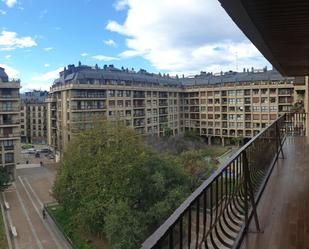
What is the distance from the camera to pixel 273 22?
3.83m

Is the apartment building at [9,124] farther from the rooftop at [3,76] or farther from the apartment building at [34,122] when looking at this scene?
the apartment building at [34,122]

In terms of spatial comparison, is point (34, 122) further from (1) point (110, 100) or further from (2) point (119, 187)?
(2) point (119, 187)

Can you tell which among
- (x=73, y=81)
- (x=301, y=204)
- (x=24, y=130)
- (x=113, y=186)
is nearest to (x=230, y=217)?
(x=301, y=204)

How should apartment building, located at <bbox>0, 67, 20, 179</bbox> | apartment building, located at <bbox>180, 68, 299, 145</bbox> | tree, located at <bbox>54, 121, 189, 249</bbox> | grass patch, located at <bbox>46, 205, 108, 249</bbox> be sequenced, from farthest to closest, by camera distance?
1. apartment building, located at <bbox>180, 68, 299, 145</bbox>
2. apartment building, located at <bbox>0, 67, 20, 179</bbox>
3. grass patch, located at <bbox>46, 205, 108, 249</bbox>
4. tree, located at <bbox>54, 121, 189, 249</bbox>

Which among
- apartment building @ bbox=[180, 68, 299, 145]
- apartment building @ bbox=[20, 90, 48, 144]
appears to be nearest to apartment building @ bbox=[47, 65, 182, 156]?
apartment building @ bbox=[180, 68, 299, 145]

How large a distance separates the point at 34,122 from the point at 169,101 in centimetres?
3025

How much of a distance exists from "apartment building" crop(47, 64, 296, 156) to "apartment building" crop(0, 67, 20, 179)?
23.1 feet

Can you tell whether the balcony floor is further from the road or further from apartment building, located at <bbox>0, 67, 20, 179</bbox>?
apartment building, located at <bbox>0, 67, 20, 179</bbox>

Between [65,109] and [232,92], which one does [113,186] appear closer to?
[65,109]

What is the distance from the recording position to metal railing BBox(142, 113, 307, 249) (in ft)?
6.08

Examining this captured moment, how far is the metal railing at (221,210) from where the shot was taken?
185 cm

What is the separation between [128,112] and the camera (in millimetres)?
50719

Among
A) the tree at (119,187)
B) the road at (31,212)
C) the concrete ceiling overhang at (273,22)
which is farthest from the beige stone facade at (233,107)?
the concrete ceiling overhang at (273,22)

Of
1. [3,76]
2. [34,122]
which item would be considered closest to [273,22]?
[3,76]
